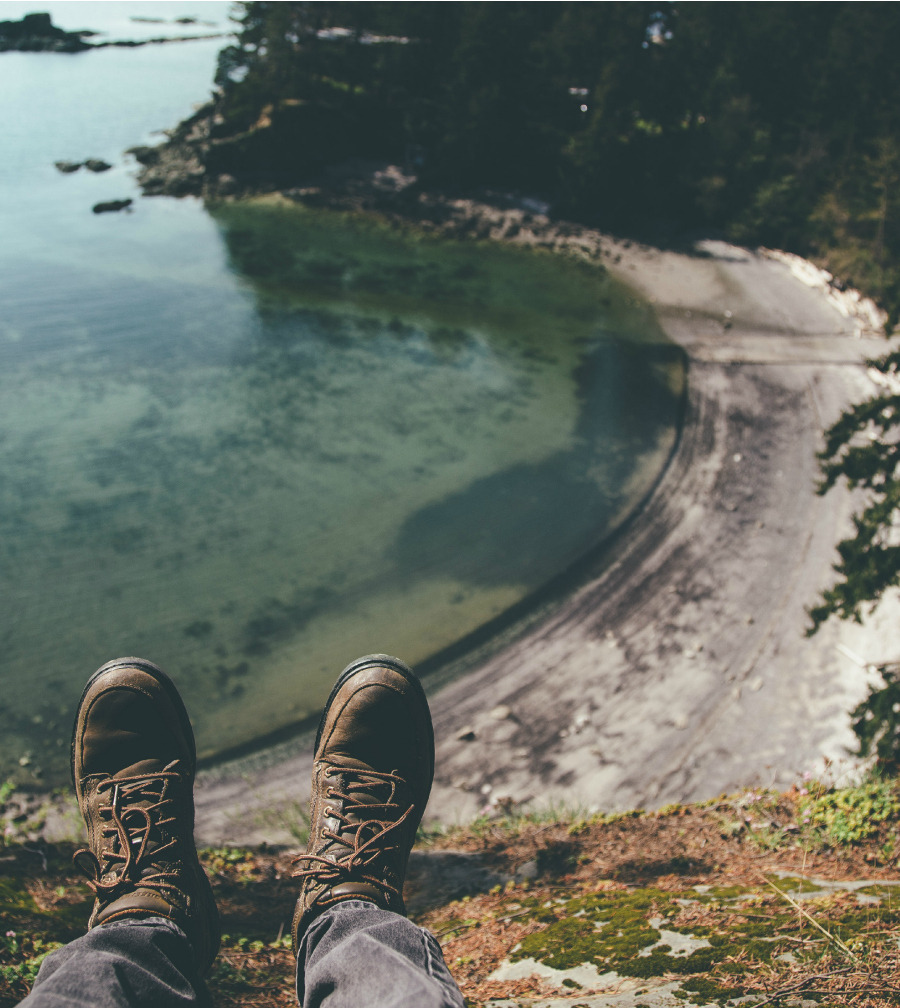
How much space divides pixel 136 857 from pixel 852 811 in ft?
12.6

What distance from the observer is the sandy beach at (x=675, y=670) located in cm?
776

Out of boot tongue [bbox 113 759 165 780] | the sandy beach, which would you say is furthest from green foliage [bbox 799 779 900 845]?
boot tongue [bbox 113 759 165 780]

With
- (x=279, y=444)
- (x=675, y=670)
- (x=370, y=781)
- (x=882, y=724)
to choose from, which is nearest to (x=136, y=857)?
(x=370, y=781)

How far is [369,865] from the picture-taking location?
2717mm

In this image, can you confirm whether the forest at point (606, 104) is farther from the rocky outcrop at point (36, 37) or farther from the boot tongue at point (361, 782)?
the rocky outcrop at point (36, 37)

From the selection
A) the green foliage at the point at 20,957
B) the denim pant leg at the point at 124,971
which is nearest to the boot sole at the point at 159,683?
the green foliage at the point at 20,957

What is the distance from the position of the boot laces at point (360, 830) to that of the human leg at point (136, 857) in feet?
1.51

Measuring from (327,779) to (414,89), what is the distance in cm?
3284

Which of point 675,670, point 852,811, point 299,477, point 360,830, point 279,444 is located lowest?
point 675,670

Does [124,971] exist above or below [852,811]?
above

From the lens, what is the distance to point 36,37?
153 feet

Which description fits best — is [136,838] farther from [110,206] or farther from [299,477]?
[110,206]

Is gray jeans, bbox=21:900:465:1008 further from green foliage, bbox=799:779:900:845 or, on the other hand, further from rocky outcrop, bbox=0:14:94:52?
rocky outcrop, bbox=0:14:94:52

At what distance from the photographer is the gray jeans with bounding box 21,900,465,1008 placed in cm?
175
